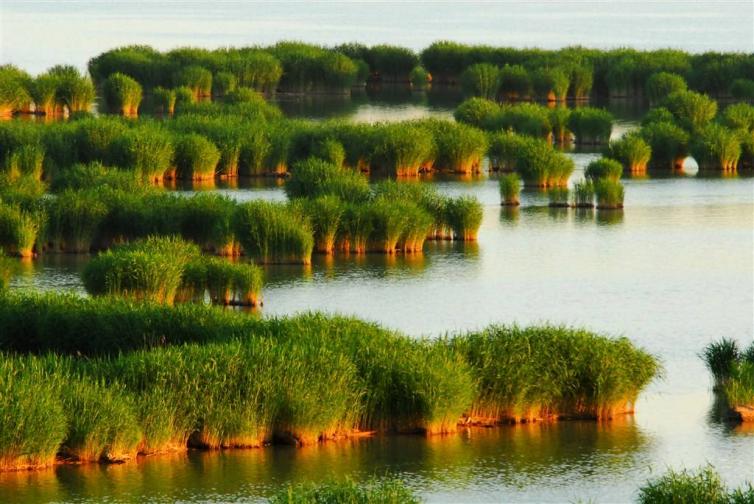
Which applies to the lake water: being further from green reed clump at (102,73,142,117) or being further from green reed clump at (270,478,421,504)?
green reed clump at (102,73,142,117)

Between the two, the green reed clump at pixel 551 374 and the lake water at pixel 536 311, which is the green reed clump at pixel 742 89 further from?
the green reed clump at pixel 551 374

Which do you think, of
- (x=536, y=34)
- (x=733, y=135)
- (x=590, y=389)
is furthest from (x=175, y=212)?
(x=536, y=34)

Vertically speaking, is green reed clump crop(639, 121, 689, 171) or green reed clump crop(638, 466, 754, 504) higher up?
green reed clump crop(639, 121, 689, 171)

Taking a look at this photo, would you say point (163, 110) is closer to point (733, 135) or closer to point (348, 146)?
point (348, 146)

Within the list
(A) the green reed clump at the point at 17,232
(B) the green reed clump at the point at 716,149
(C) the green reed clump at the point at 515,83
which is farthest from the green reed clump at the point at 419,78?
(A) the green reed clump at the point at 17,232

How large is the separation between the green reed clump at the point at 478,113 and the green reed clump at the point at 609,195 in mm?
12790

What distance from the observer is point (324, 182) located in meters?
41.2

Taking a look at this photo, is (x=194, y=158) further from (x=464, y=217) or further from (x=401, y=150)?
(x=464, y=217)

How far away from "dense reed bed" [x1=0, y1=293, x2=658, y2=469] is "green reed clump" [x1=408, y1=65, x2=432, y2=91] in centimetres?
5985

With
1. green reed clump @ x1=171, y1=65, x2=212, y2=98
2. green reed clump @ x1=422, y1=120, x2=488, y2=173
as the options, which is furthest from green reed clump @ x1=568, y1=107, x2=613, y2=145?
green reed clump @ x1=171, y1=65, x2=212, y2=98

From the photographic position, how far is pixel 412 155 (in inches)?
1964

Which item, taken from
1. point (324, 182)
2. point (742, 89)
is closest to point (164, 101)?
point (742, 89)

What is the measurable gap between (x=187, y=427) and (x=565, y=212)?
2411cm

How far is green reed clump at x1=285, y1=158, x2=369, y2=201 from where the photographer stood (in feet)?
132
